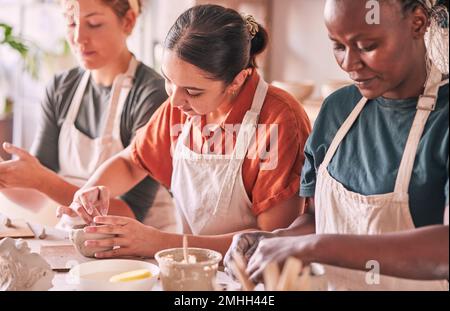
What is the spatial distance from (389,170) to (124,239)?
69 centimetres

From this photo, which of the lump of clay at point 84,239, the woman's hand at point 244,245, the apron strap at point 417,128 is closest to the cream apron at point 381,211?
the apron strap at point 417,128

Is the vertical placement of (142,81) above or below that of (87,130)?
above

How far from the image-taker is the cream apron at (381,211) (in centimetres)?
138

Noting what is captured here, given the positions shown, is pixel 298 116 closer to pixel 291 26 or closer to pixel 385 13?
pixel 385 13

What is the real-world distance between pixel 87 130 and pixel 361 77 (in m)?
1.51

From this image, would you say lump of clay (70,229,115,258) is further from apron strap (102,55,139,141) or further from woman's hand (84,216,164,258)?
apron strap (102,55,139,141)

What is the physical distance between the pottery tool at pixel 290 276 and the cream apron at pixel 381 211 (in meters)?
0.19

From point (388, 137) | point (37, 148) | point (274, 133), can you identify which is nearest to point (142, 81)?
point (37, 148)

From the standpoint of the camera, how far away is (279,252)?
1.33 metres
